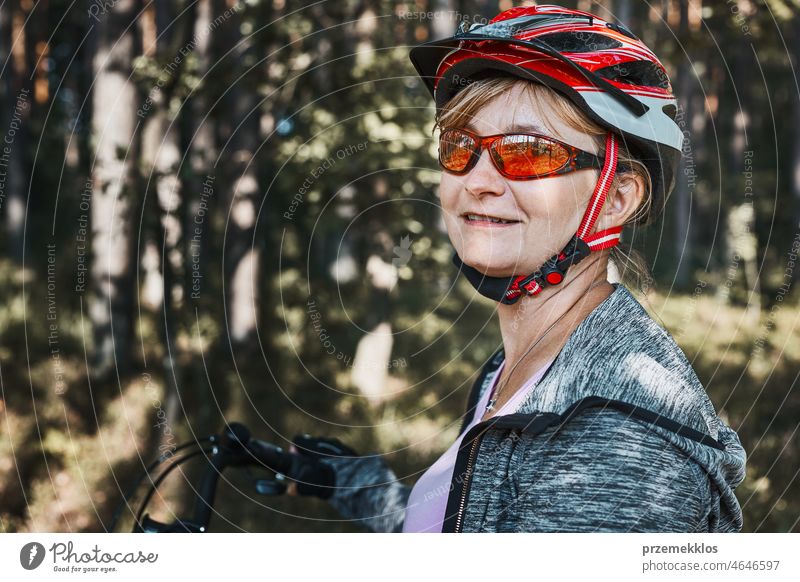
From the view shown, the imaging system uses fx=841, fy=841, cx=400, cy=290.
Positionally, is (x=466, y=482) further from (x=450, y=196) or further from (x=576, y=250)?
(x=450, y=196)

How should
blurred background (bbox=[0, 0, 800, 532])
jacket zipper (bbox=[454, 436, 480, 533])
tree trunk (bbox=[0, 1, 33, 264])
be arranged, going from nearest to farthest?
jacket zipper (bbox=[454, 436, 480, 533]) < blurred background (bbox=[0, 0, 800, 532]) < tree trunk (bbox=[0, 1, 33, 264])

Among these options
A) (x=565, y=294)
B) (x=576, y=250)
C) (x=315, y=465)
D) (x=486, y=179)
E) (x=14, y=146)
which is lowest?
(x=315, y=465)

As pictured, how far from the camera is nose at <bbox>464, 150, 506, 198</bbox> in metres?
2.14

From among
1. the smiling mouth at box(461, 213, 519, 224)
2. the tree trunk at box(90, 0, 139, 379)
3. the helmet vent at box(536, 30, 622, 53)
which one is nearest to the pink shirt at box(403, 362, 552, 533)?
the smiling mouth at box(461, 213, 519, 224)

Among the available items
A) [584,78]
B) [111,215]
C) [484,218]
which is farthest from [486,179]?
[111,215]

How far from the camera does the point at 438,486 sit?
2199 millimetres

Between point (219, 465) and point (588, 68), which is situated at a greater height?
point (588, 68)

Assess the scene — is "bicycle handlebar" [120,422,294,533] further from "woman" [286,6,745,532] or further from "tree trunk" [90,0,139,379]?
"tree trunk" [90,0,139,379]

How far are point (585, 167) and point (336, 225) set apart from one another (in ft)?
20.5

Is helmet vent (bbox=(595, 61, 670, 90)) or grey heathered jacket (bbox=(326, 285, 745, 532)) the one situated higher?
helmet vent (bbox=(595, 61, 670, 90))

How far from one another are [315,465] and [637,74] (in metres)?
1.60

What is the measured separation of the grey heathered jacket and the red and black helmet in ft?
1.52

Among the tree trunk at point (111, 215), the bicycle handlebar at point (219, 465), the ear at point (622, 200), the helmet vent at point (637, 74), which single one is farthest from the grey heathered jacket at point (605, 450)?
the tree trunk at point (111, 215)
